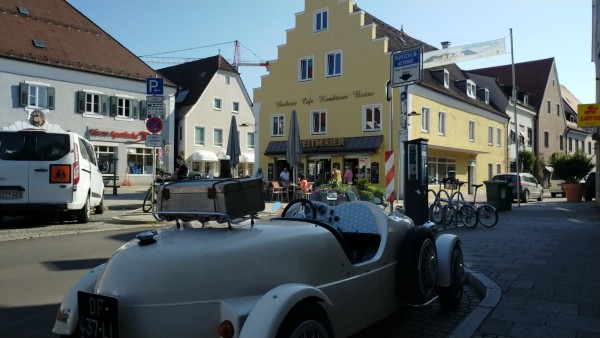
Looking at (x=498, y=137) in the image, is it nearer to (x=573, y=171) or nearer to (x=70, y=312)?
(x=573, y=171)

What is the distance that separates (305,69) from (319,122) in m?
3.80

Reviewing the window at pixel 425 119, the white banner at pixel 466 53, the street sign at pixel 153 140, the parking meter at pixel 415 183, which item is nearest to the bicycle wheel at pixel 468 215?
the parking meter at pixel 415 183

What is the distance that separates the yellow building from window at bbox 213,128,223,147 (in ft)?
36.0

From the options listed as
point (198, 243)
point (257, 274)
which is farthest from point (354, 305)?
point (198, 243)

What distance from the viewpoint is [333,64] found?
100ft

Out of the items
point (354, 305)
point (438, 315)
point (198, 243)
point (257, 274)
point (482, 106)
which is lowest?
point (438, 315)

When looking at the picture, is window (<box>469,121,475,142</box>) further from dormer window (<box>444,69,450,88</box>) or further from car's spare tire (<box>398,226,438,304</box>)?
car's spare tire (<box>398,226,438,304</box>)

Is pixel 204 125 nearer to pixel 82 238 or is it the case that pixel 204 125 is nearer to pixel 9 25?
pixel 9 25

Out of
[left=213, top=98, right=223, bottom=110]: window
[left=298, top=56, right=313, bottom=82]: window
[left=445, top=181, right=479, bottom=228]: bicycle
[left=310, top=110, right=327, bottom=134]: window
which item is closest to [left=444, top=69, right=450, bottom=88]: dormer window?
[left=310, top=110, right=327, bottom=134]: window

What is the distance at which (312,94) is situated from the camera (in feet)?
103

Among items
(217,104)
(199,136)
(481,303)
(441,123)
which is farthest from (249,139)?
(481,303)

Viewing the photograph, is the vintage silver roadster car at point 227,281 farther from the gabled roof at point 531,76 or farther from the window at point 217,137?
the gabled roof at point 531,76

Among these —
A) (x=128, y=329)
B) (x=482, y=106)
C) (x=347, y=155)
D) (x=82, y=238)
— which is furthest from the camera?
(x=482, y=106)

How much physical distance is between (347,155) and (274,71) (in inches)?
334
